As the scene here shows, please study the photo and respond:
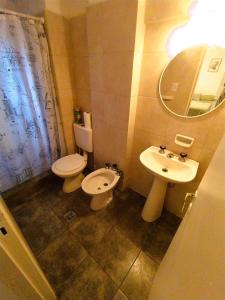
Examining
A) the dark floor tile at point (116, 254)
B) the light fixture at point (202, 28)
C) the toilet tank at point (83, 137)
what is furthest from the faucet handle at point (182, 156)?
the toilet tank at point (83, 137)

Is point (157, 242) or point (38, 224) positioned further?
point (38, 224)

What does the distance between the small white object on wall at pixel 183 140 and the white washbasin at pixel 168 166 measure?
134mm

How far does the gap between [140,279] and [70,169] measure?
1240 mm

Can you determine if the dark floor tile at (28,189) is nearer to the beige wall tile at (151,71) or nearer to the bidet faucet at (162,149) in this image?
the bidet faucet at (162,149)

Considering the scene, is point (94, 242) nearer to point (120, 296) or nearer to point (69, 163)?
point (120, 296)

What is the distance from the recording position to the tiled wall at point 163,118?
1.06 metres

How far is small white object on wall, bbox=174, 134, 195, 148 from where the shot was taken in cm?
124

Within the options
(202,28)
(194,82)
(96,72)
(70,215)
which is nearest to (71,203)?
(70,215)

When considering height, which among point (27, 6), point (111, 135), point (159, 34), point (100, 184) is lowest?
point (100, 184)

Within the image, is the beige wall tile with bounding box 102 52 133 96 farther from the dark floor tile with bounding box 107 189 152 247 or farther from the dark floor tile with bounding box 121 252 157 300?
the dark floor tile with bounding box 121 252 157 300

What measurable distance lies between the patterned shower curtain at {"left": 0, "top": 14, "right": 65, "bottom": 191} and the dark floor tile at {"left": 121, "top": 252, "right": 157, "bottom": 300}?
1.55 metres

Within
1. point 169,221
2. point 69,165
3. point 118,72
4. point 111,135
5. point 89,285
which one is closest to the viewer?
point 89,285

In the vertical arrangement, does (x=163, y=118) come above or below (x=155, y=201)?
above

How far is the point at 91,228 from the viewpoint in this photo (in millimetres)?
1497
